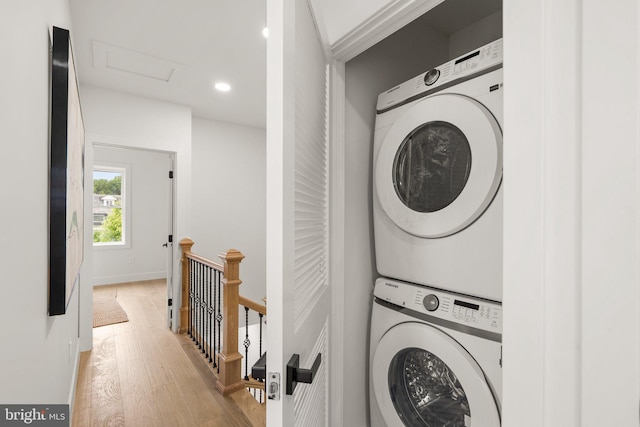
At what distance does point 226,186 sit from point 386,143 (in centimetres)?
336

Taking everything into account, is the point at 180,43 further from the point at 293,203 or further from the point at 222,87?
the point at 293,203

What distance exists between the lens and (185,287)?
136 inches

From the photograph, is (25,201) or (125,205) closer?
(25,201)

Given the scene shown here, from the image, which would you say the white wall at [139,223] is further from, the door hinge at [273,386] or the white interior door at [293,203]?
the door hinge at [273,386]

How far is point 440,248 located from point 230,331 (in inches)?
73.4

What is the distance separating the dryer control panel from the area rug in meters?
3.60

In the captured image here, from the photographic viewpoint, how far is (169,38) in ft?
7.23

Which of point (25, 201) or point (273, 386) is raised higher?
point (25, 201)

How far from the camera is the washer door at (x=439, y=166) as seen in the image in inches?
38.6

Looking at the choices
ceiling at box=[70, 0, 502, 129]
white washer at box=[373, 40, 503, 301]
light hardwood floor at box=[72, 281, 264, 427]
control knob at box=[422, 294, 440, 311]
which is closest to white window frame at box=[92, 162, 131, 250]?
light hardwood floor at box=[72, 281, 264, 427]

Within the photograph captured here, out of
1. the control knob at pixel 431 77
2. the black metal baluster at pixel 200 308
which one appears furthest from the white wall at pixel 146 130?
the control knob at pixel 431 77
